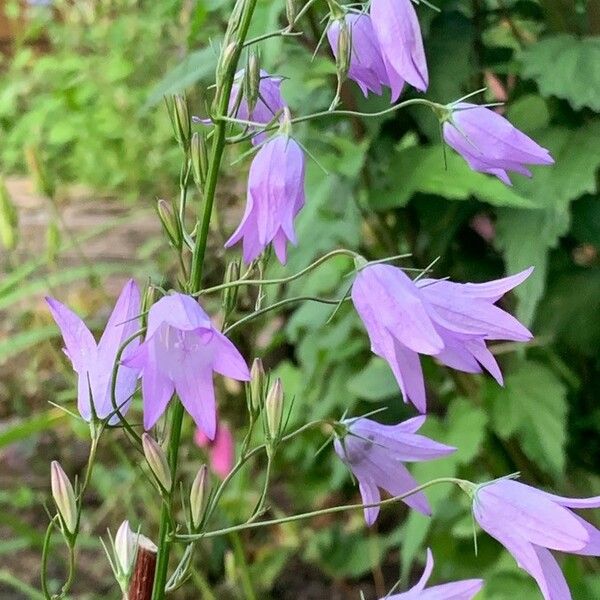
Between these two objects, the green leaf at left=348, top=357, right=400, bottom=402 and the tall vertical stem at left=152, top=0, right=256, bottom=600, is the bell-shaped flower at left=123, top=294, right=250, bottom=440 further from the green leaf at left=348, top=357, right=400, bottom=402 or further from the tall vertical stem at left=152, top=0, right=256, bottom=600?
the green leaf at left=348, top=357, right=400, bottom=402

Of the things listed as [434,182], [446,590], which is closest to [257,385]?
[446,590]

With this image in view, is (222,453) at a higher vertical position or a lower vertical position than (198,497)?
lower

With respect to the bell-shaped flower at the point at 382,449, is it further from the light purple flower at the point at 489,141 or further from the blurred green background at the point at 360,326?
the blurred green background at the point at 360,326

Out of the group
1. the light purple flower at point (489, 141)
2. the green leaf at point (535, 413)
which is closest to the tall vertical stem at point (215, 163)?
the light purple flower at point (489, 141)

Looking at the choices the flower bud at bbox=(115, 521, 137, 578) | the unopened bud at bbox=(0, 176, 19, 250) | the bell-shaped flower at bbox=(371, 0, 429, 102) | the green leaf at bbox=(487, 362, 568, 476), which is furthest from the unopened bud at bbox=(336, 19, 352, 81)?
the green leaf at bbox=(487, 362, 568, 476)

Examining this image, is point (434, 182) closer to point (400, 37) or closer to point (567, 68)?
point (567, 68)
